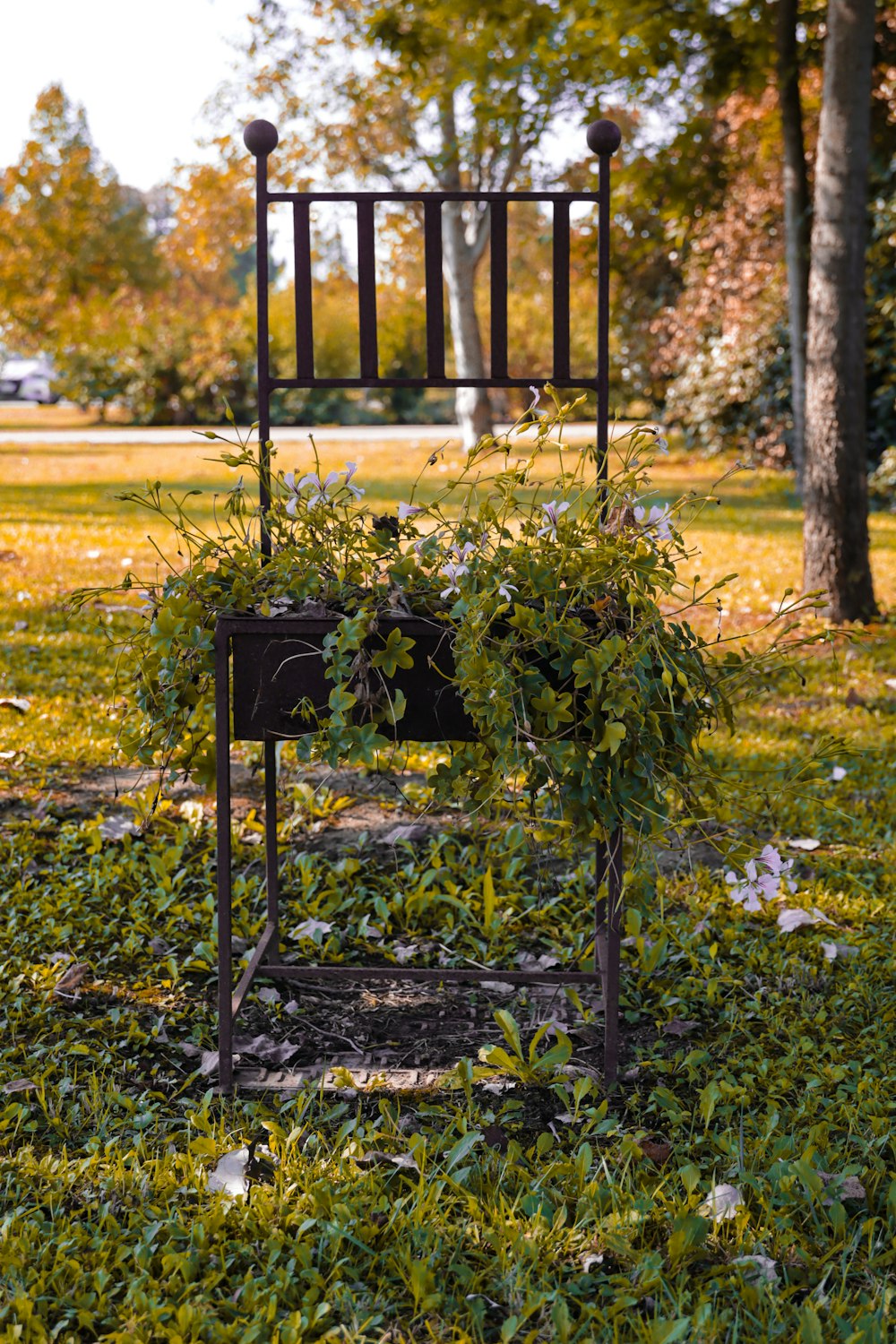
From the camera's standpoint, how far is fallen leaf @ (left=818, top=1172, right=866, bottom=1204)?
1841mm

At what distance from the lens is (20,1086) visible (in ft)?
6.98

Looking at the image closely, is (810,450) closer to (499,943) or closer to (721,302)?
(499,943)

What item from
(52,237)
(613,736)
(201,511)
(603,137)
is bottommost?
(613,736)

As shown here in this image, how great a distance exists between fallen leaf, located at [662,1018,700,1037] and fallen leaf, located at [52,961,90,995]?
3.97ft

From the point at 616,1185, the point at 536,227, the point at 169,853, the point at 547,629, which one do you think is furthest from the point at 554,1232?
the point at 536,227

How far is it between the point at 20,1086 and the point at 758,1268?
1266mm

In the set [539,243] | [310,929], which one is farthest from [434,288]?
[539,243]

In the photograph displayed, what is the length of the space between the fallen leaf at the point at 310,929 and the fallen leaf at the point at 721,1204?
116 cm

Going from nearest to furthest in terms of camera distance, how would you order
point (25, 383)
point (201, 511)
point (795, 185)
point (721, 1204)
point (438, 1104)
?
point (721, 1204) → point (438, 1104) → point (795, 185) → point (201, 511) → point (25, 383)

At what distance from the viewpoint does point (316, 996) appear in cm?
255

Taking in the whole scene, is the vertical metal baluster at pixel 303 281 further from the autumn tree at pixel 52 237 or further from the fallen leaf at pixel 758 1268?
the autumn tree at pixel 52 237

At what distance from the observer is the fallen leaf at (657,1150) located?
193cm

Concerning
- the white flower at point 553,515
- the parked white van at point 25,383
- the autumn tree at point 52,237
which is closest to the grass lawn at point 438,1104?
the white flower at point 553,515

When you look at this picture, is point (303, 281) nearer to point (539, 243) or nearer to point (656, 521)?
point (656, 521)
